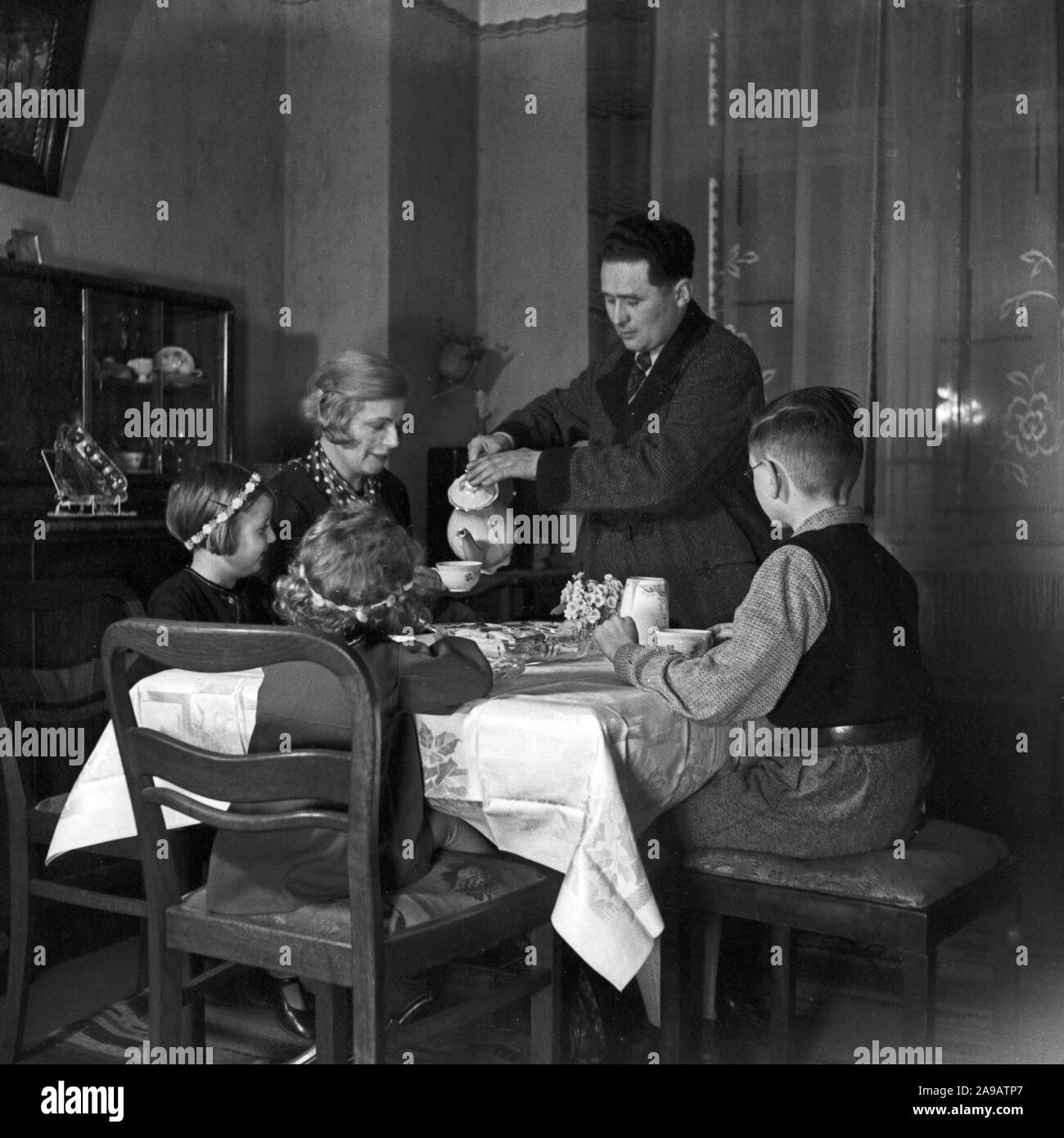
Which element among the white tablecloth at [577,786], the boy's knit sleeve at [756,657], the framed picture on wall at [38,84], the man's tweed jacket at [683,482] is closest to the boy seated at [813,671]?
the boy's knit sleeve at [756,657]

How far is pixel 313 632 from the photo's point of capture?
1.58 metres

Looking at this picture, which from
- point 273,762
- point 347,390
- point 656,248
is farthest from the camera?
point 347,390

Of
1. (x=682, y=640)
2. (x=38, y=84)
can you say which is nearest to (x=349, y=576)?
(x=682, y=640)

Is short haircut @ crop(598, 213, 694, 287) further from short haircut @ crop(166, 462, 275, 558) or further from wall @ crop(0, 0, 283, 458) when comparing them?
wall @ crop(0, 0, 283, 458)

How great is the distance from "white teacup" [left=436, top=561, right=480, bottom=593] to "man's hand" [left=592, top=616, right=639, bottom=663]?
14.9 inches

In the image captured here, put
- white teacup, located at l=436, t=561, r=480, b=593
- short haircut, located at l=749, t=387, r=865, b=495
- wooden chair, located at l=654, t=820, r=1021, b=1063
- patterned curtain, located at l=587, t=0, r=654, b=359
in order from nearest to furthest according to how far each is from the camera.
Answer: wooden chair, located at l=654, t=820, r=1021, b=1063
short haircut, located at l=749, t=387, r=865, b=495
white teacup, located at l=436, t=561, r=480, b=593
patterned curtain, located at l=587, t=0, r=654, b=359

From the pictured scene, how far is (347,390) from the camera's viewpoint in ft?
9.55

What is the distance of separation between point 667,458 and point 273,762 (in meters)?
1.16

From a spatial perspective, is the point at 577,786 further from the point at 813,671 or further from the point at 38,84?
the point at 38,84

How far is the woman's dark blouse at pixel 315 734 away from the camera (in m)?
1.81

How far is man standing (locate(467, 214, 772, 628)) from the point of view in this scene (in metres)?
2.59

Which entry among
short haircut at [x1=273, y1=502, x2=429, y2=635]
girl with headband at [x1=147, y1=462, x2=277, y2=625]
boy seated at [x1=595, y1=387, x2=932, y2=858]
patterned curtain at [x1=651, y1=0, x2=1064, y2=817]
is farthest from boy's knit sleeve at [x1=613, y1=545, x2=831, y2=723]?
patterned curtain at [x1=651, y1=0, x2=1064, y2=817]

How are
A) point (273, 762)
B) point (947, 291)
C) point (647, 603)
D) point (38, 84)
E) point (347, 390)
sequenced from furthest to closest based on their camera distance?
point (947, 291) → point (38, 84) → point (347, 390) → point (647, 603) → point (273, 762)

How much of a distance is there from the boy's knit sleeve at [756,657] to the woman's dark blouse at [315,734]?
0.93 feet
